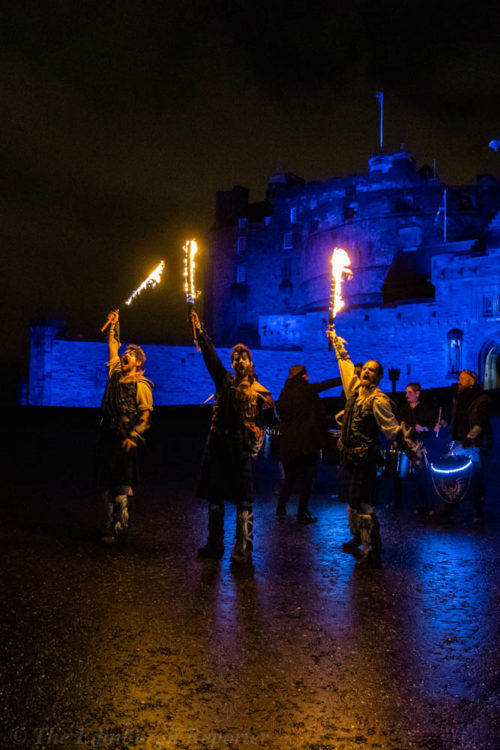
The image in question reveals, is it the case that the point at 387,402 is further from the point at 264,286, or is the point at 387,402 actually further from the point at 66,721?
the point at 264,286

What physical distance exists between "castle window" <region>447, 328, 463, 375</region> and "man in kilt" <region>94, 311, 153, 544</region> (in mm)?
32295

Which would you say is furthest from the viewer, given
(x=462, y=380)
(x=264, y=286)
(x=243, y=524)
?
(x=264, y=286)

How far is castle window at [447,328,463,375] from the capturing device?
36.6 metres

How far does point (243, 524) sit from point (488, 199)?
50.4 metres

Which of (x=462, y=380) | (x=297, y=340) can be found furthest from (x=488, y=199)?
(x=462, y=380)

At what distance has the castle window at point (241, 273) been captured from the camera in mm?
62656

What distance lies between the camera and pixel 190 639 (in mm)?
4078

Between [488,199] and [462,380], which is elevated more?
[488,199]

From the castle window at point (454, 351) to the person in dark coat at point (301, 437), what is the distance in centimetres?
3021

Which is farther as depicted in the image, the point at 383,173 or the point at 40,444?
the point at 383,173

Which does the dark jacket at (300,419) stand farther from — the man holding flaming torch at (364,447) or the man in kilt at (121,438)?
the man in kilt at (121,438)

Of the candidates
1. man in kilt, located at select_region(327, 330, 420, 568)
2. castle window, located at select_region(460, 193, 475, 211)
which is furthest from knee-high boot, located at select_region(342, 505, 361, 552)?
castle window, located at select_region(460, 193, 475, 211)

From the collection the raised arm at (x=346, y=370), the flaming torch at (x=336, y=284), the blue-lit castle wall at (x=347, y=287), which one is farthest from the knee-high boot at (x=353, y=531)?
the blue-lit castle wall at (x=347, y=287)

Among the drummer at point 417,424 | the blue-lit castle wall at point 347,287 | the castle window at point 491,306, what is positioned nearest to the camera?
the drummer at point 417,424
